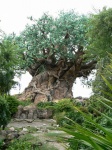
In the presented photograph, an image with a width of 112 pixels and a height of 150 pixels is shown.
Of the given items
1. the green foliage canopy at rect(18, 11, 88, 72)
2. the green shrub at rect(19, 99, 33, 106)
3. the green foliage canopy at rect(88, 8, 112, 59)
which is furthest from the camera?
the green foliage canopy at rect(18, 11, 88, 72)

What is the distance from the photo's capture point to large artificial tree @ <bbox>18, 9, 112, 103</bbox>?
19641 mm

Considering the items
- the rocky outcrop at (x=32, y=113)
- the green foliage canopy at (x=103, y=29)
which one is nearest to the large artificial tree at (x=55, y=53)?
the rocky outcrop at (x=32, y=113)

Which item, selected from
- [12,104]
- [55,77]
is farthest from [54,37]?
[12,104]

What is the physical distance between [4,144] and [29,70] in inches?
571

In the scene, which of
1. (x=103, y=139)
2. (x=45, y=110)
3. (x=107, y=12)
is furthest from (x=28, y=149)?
(x=45, y=110)

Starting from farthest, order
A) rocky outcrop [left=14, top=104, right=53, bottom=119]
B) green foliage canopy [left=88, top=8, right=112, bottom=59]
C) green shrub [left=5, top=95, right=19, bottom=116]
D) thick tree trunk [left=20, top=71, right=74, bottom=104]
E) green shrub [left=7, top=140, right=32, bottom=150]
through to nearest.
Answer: thick tree trunk [left=20, top=71, right=74, bottom=104] < rocky outcrop [left=14, top=104, right=53, bottom=119] < green shrub [left=5, top=95, right=19, bottom=116] < green foliage canopy [left=88, top=8, right=112, bottom=59] < green shrub [left=7, top=140, right=32, bottom=150]

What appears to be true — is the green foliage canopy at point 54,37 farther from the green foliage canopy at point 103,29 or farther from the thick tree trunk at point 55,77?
the green foliage canopy at point 103,29

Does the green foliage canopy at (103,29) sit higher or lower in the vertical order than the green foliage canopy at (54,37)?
lower

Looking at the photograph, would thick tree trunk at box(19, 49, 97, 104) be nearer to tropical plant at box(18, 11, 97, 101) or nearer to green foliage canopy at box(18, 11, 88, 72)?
tropical plant at box(18, 11, 97, 101)

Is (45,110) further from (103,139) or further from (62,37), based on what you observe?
(103,139)

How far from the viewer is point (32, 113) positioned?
1644 centimetres

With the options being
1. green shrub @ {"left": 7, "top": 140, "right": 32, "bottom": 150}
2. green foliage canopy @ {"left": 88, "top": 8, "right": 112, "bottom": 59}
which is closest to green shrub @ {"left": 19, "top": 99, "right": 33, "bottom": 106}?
green foliage canopy @ {"left": 88, "top": 8, "right": 112, "bottom": 59}

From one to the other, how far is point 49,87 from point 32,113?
5399mm

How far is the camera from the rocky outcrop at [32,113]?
52.4 feet
